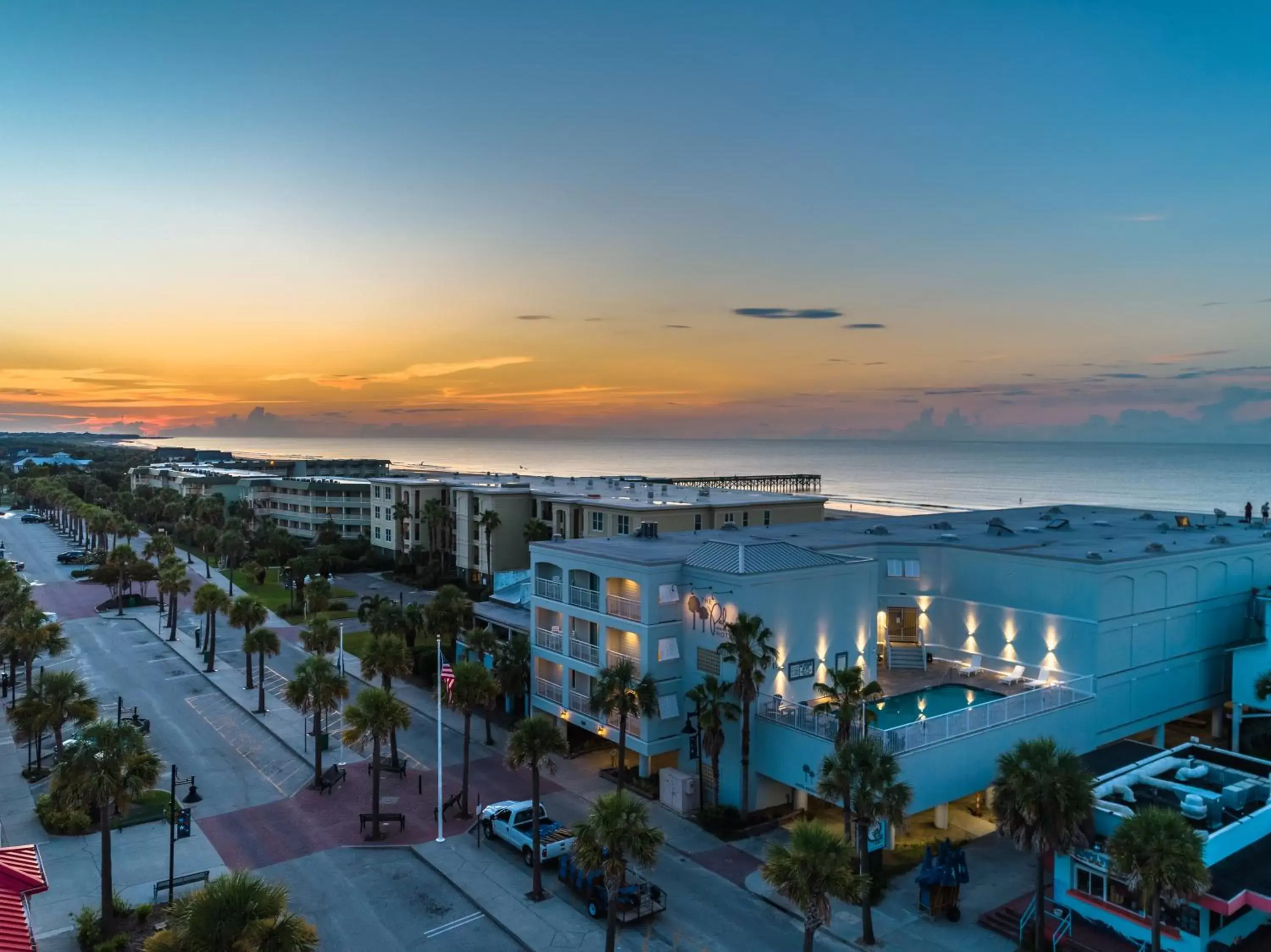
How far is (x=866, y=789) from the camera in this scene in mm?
25500

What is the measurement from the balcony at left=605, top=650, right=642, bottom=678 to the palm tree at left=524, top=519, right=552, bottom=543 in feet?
122

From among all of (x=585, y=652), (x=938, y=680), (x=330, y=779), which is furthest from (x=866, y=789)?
(x=330, y=779)

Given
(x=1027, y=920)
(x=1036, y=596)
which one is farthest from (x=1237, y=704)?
(x=1027, y=920)

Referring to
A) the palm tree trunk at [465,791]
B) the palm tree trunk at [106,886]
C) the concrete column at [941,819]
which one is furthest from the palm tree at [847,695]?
the palm tree trunk at [106,886]

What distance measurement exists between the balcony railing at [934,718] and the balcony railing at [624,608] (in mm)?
6583

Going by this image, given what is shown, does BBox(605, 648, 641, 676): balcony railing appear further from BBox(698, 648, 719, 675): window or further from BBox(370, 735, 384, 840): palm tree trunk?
BBox(370, 735, 384, 840): palm tree trunk

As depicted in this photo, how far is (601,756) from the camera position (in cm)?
4050

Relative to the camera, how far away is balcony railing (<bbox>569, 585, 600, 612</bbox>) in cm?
3925

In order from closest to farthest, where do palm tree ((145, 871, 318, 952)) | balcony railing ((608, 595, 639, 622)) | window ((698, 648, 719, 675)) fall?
palm tree ((145, 871, 318, 952)), window ((698, 648, 719, 675)), balcony railing ((608, 595, 639, 622))

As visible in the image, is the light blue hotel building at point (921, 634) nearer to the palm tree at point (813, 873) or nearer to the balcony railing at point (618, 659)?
the balcony railing at point (618, 659)

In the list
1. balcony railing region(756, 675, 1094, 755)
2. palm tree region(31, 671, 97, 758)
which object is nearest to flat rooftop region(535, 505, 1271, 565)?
balcony railing region(756, 675, 1094, 755)

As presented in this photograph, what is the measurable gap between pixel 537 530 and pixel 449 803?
4193 cm

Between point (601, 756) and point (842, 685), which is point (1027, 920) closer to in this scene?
point (842, 685)

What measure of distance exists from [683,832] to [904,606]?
18403 mm
